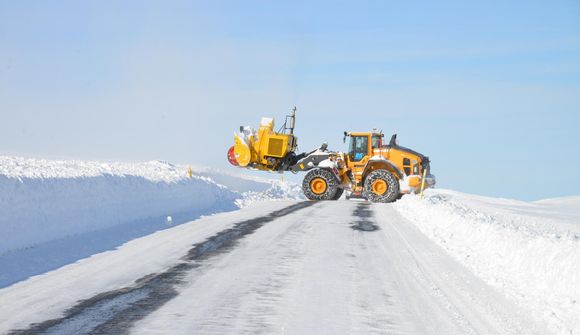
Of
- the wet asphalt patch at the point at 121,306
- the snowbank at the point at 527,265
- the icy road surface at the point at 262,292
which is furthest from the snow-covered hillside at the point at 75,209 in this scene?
the snowbank at the point at 527,265

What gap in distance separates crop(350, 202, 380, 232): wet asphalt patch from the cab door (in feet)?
12.7

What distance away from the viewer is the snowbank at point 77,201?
11219mm

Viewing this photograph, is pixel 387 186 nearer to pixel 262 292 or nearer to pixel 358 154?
pixel 358 154

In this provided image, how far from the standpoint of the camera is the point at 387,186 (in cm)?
2361

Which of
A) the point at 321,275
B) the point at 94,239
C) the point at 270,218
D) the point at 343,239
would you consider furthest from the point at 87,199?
the point at 321,275

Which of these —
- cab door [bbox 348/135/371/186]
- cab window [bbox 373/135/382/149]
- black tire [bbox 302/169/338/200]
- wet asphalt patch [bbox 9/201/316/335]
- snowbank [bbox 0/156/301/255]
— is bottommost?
wet asphalt patch [bbox 9/201/316/335]

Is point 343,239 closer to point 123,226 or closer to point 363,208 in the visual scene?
point 123,226

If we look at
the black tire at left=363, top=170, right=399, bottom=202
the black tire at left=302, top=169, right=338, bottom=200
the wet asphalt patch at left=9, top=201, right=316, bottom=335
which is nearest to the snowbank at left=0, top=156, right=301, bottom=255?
the wet asphalt patch at left=9, top=201, right=316, bottom=335

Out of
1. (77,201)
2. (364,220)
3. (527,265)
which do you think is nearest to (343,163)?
(364,220)

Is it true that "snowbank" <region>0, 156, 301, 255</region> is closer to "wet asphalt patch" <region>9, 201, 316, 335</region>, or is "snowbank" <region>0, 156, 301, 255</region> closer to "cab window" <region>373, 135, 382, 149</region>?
"wet asphalt patch" <region>9, 201, 316, 335</region>

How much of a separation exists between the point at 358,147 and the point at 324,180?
1.97 metres

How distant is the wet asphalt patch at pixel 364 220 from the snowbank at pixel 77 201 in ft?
15.6

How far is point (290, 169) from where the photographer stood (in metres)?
26.4

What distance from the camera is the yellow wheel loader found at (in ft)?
77.7
